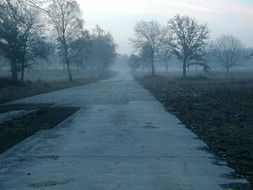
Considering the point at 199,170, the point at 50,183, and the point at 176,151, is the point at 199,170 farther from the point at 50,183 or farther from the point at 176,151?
the point at 50,183

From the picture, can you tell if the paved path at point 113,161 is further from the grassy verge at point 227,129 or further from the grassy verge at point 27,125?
the grassy verge at point 27,125

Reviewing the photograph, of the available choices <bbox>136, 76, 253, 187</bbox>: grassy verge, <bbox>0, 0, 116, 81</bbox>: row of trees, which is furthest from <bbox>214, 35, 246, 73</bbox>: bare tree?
<bbox>136, 76, 253, 187</bbox>: grassy verge

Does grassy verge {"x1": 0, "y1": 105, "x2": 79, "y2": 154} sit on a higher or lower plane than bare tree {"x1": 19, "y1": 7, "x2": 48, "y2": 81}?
lower

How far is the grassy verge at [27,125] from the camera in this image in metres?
13.6

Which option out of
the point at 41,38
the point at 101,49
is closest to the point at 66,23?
the point at 41,38

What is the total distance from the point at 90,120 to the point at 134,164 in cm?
919

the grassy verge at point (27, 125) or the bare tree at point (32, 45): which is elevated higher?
the bare tree at point (32, 45)

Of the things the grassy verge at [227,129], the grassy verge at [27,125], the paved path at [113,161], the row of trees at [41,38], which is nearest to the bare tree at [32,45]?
the row of trees at [41,38]

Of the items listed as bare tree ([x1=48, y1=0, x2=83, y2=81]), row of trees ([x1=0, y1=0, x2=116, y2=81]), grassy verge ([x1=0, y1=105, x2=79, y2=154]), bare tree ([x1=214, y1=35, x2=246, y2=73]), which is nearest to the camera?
grassy verge ([x1=0, y1=105, x2=79, y2=154])

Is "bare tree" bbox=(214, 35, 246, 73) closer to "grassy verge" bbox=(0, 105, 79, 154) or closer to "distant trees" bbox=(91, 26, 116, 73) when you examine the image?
"distant trees" bbox=(91, 26, 116, 73)

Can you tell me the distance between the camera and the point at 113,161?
396 inches

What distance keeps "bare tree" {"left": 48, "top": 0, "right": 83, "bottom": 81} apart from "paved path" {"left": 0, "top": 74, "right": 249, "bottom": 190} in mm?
52459

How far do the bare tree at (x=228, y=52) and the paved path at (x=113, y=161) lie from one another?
284 ft

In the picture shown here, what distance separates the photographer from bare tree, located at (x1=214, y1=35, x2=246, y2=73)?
10318 centimetres
